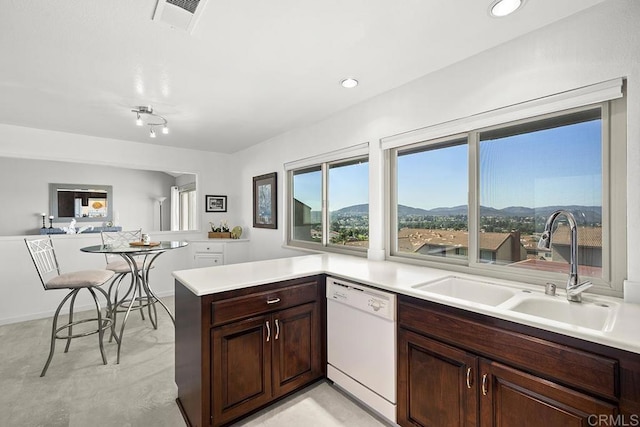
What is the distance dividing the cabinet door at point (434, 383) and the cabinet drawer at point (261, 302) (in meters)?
0.71

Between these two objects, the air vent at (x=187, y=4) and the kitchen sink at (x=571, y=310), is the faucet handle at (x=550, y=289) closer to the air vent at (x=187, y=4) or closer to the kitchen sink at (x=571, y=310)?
the kitchen sink at (x=571, y=310)

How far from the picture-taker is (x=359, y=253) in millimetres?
2951

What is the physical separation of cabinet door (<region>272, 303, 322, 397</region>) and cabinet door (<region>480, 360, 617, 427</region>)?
1140 millimetres

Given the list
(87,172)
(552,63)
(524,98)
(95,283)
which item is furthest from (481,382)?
(87,172)

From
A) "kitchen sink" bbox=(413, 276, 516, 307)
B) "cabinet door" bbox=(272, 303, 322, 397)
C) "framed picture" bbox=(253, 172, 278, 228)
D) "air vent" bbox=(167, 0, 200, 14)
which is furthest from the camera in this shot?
"framed picture" bbox=(253, 172, 278, 228)

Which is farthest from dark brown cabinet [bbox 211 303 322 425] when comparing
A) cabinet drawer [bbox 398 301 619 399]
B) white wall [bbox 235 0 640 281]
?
white wall [bbox 235 0 640 281]

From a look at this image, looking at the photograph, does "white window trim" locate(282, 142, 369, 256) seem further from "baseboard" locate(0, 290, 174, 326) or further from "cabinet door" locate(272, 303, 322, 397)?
"baseboard" locate(0, 290, 174, 326)

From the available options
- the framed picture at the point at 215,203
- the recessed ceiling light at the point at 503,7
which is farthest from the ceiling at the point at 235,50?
the framed picture at the point at 215,203

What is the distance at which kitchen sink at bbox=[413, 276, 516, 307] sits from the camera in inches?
68.7

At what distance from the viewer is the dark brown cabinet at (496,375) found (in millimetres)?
1057

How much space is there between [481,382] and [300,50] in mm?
2147

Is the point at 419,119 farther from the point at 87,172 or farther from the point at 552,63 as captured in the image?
the point at 87,172

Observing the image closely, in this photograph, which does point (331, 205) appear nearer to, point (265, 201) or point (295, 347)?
point (265, 201)

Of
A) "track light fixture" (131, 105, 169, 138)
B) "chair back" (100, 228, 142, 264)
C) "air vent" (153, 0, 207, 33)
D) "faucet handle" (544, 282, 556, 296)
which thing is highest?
"air vent" (153, 0, 207, 33)
